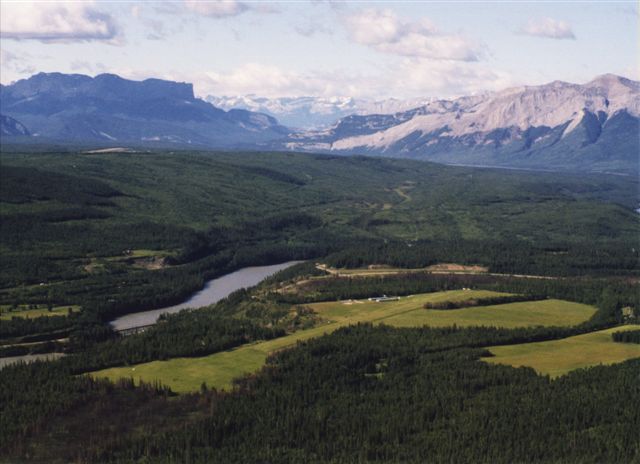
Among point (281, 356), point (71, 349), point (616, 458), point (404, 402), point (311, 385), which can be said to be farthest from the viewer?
point (71, 349)

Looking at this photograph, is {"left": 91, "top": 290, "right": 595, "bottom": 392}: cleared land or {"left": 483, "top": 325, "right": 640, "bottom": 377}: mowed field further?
{"left": 483, "top": 325, "right": 640, "bottom": 377}: mowed field

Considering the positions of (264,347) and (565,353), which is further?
(264,347)

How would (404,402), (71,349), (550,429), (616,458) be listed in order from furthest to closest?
(71,349)
(404,402)
(550,429)
(616,458)

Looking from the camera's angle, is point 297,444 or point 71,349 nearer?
point 297,444

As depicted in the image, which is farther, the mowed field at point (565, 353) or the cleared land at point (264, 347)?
the mowed field at point (565, 353)

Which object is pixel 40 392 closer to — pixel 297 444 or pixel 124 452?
pixel 124 452

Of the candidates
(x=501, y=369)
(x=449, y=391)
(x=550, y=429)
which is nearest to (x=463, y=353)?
(x=501, y=369)

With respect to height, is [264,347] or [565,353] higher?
[565,353]
